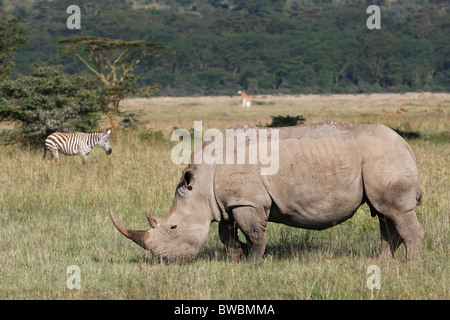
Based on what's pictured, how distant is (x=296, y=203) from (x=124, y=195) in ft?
15.2

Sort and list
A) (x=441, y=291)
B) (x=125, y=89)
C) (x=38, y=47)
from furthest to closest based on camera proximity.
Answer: (x=38, y=47) → (x=125, y=89) → (x=441, y=291)

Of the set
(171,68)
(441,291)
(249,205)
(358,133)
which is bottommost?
(441,291)

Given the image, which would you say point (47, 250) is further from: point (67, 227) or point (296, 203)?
point (296, 203)

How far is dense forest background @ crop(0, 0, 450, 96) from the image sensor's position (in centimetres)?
8769

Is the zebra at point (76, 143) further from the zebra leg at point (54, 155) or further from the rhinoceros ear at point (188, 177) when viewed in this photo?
the rhinoceros ear at point (188, 177)

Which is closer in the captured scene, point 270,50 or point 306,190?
point 306,190

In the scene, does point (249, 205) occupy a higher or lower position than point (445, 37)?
lower

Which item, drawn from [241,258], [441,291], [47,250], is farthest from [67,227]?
[441,291]

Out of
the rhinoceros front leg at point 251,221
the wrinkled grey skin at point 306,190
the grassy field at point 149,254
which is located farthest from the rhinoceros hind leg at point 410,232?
the rhinoceros front leg at point 251,221

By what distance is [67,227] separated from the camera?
8820mm

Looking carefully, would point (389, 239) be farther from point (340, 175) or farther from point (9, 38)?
point (9, 38)

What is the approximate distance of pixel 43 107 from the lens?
18.6 metres

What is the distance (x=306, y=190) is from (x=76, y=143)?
1016 cm

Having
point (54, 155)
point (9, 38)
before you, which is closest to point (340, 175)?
point (54, 155)
